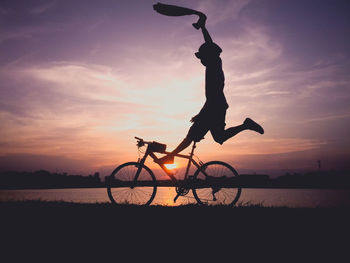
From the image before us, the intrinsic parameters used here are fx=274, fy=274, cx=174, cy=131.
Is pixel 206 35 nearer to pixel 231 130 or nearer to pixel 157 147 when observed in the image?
pixel 231 130

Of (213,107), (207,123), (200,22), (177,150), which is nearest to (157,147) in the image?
(177,150)

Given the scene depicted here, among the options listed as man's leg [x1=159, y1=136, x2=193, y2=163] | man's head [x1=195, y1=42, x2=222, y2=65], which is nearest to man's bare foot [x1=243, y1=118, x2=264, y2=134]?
man's leg [x1=159, y1=136, x2=193, y2=163]

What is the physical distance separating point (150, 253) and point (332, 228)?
313 cm

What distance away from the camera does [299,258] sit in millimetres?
3416

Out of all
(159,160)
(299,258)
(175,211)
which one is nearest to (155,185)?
(159,160)

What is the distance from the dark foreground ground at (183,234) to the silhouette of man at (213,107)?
6.55 ft

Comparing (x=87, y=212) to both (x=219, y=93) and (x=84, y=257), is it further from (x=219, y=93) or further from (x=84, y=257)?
(x=219, y=93)

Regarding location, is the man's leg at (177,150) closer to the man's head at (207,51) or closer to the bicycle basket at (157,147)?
the bicycle basket at (157,147)

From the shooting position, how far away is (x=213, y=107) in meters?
6.83

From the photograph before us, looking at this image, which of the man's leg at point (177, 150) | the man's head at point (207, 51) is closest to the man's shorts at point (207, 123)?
the man's leg at point (177, 150)

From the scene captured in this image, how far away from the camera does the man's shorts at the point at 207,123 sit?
270 inches

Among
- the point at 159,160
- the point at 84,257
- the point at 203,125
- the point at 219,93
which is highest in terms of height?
the point at 219,93

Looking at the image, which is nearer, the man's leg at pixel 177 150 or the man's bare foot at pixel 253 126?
the man's bare foot at pixel 253 126

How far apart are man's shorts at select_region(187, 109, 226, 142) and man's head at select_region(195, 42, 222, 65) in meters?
1.31
